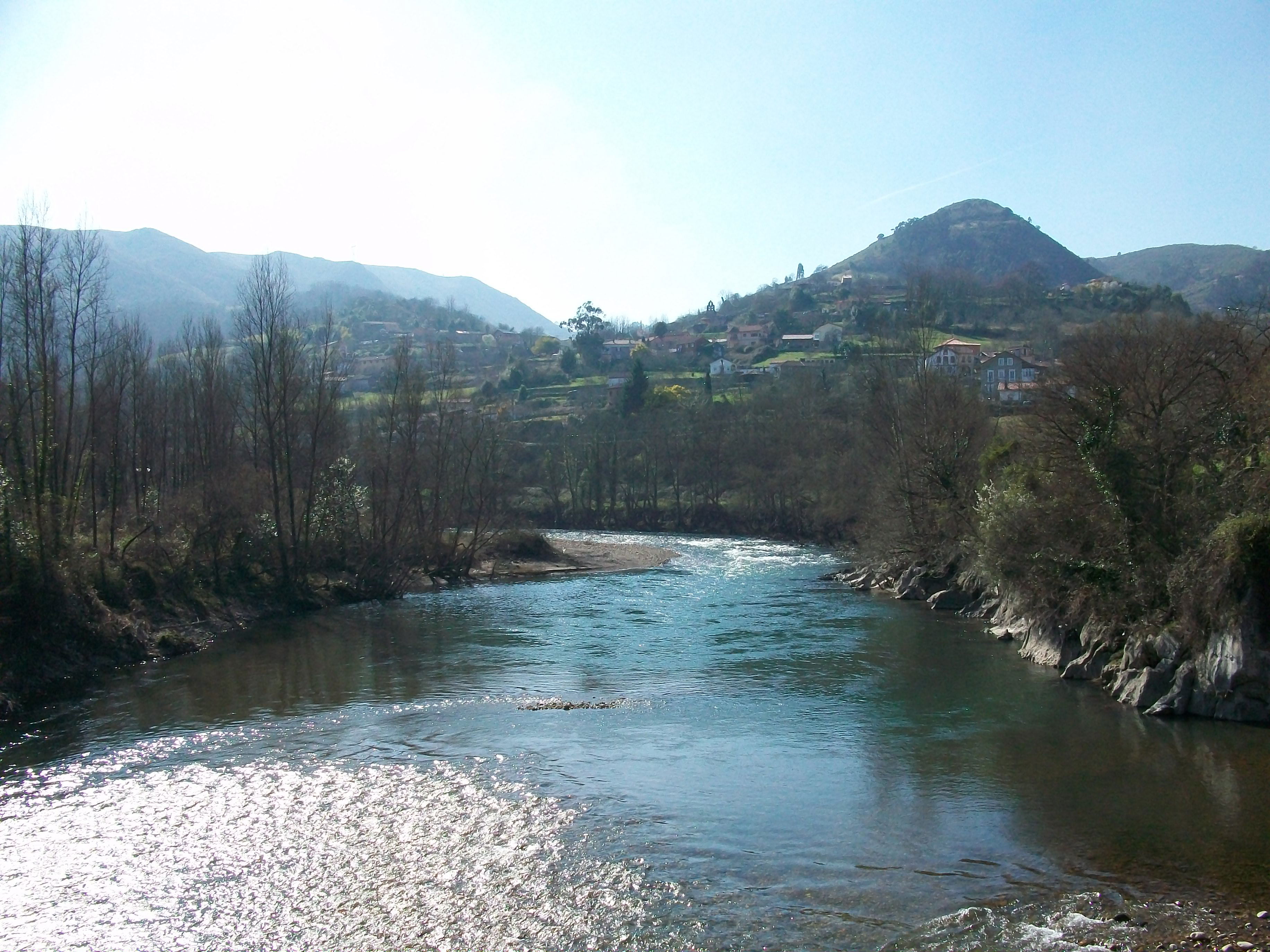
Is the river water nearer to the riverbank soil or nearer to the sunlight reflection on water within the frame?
the sunlight reflection on water

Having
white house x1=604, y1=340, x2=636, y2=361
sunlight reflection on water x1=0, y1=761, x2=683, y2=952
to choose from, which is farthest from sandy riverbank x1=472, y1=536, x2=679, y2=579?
white house x1=604, y1=340, x2=636, y2=361

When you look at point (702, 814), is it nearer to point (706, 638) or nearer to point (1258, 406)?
point (706, 638)

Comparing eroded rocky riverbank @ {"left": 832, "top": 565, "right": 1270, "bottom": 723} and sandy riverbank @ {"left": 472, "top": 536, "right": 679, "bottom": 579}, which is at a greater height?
eroded rocky riverbank @ {"left": 832, "top": 565, "right": 1270, "bottom": 723}

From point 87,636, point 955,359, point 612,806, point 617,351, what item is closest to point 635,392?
point 955,359

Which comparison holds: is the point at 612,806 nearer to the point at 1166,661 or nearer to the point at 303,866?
the point at 303,866

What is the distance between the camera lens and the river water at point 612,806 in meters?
10.5

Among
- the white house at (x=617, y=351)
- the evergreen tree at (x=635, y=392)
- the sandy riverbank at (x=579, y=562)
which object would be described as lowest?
the sandy riverbank at (x=579, y=562)

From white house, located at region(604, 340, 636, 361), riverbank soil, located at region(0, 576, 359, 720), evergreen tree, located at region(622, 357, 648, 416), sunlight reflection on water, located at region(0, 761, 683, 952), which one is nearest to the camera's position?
sunlight reflection on water, located at region(0, 761, 683, 952)

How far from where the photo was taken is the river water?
34.4ft

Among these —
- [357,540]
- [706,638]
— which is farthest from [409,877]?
[357,540]

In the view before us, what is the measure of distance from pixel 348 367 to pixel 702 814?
45.6 m

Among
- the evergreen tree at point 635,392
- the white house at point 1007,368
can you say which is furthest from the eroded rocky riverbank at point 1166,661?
the evergreen tree at point 635,392

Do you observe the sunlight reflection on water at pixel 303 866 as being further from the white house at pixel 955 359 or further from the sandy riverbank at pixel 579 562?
the white house at pixel 955 359

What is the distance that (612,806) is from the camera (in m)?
14.1
